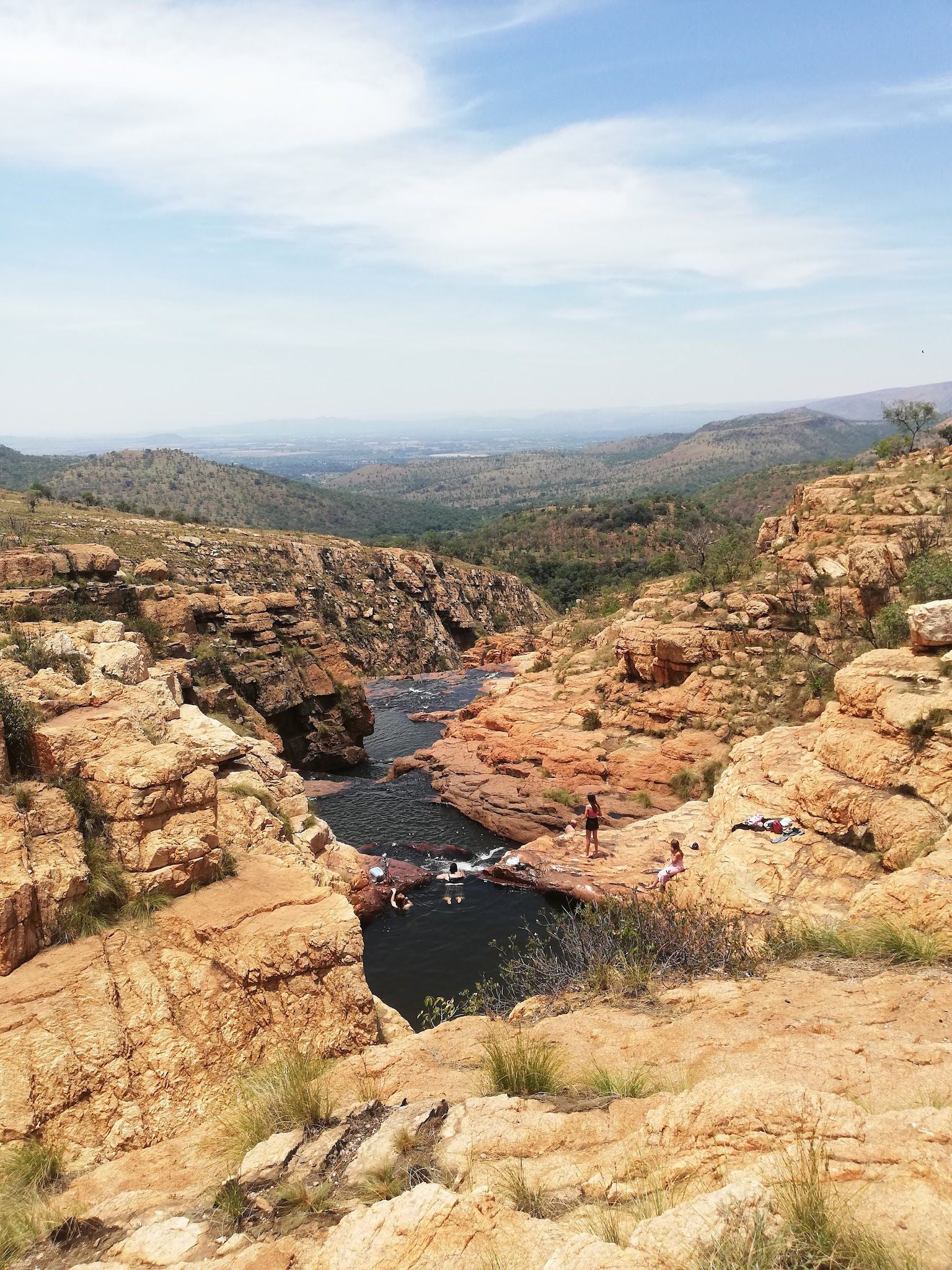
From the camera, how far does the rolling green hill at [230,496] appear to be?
401 feet

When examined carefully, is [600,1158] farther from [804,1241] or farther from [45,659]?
[45,659]

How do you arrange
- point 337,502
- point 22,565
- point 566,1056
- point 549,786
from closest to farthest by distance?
point 566,1056 → point 22,565 → point 549,786 → point 337,502

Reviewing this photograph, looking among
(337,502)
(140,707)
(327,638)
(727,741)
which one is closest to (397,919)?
(140,707)

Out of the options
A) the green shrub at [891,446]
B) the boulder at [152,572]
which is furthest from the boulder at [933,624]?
the boulder at [152,572]

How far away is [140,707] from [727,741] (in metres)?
18.4

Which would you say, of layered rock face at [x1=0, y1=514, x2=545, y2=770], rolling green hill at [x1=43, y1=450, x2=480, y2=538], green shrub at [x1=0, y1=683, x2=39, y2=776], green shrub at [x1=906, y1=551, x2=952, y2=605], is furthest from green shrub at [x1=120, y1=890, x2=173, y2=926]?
rolling green hill at [x1=43, y1=450, x2=480, y2=538]

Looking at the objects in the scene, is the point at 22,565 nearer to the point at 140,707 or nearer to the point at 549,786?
the point at 140,707

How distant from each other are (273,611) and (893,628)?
24082 millimetres

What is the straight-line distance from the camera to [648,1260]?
275 cm

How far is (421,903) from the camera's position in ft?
60.6

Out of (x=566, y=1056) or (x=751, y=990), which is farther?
(x=751, y=990)

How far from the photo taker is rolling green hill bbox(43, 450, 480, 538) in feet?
401

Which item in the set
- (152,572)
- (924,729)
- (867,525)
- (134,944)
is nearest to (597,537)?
(867,525)

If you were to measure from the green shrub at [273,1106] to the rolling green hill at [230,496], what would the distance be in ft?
364
